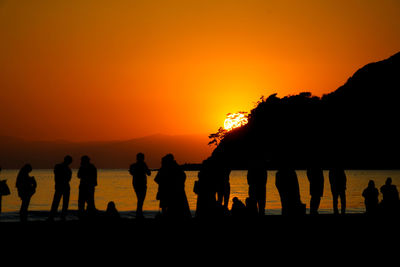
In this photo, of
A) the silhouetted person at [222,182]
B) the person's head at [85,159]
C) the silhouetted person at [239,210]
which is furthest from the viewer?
the person's head at [85,159]

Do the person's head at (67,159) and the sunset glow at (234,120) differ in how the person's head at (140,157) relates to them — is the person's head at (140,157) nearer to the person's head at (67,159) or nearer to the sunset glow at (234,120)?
the person's head at (67,159)

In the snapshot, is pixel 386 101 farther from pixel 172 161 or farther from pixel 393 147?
pixel 172 161

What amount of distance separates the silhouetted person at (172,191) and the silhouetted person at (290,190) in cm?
A: 282

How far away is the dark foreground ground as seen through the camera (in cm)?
1081

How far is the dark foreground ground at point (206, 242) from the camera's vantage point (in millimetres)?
10812

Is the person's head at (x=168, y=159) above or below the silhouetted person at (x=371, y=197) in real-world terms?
above

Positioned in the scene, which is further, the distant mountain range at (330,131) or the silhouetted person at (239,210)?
the distant mountain range at (330,131)

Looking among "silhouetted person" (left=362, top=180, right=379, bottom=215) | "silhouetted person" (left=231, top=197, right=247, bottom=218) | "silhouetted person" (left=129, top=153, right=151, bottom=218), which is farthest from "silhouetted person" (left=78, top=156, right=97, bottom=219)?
"silhouetted person" (left=362, top=180, right=379, bottom=215)

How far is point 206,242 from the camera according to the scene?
1295 cm

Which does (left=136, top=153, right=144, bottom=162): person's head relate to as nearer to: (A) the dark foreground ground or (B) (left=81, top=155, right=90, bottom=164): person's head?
(B) (left=81, top=155, right=90, bottom=164): person's head

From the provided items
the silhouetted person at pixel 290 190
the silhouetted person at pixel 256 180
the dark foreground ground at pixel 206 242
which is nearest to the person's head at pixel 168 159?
the dark foreground ground at pixel 206 242

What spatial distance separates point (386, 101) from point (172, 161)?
155m

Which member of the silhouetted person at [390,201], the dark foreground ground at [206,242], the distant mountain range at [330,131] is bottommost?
the dark foreground ground at [206,242]

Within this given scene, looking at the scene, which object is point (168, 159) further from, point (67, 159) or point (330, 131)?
point (330, 131)
